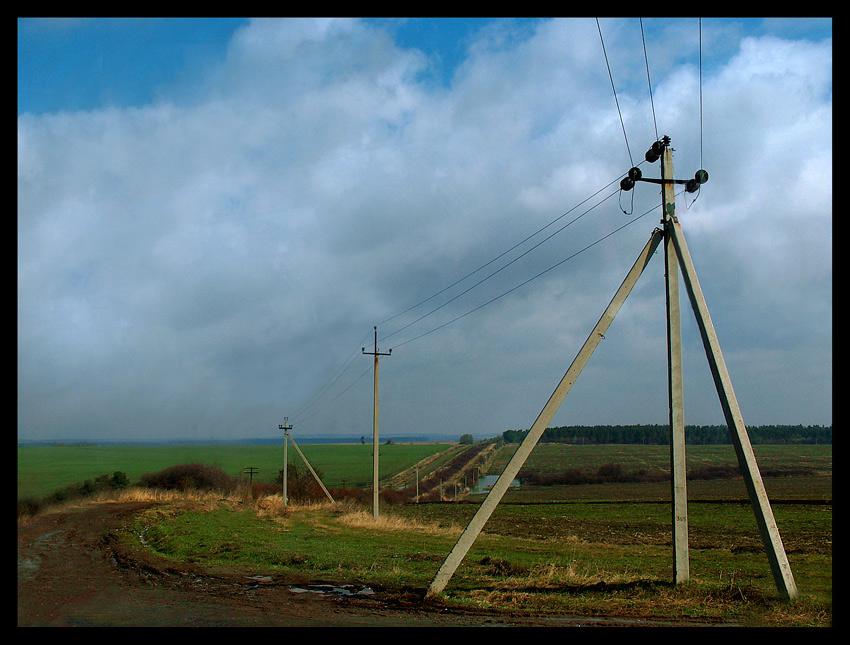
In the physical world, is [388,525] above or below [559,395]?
below

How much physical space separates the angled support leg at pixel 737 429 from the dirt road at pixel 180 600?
13.9 feet

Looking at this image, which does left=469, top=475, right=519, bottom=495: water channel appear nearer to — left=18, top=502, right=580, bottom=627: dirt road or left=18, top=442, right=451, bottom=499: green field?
left=18, top=442, right=451, bottom=499: green field

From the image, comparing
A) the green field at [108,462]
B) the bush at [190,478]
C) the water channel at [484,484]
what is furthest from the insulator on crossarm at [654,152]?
the water channel at [484,484]

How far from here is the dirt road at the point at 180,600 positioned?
7.69m

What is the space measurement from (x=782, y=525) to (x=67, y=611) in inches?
1169

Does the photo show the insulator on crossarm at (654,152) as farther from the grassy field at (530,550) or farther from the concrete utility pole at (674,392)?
the grassy field at (530,550)

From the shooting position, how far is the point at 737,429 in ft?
30.1

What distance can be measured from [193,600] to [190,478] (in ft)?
110

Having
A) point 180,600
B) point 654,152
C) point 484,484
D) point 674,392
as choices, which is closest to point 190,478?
point 180,600

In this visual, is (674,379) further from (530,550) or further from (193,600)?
(193,600)

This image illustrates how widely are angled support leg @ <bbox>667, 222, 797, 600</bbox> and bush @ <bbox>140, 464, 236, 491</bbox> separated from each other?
1433 inches
